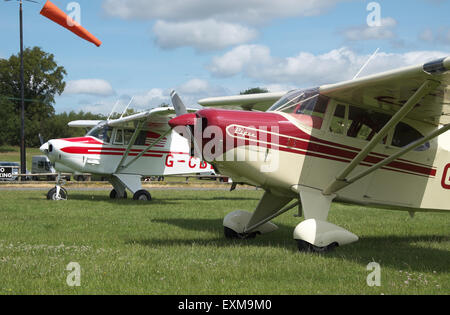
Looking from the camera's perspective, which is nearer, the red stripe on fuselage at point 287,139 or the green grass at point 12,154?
the red stripe on fuselage at point 287,139

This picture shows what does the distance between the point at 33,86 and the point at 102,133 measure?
63.1 metres

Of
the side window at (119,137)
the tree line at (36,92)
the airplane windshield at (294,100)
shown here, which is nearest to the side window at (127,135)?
the side window at (119,137)

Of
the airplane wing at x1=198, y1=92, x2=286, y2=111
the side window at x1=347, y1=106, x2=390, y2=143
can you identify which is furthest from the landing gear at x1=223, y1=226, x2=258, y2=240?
the airplane wing at x1=198, y1=92, x2=286, y2=111

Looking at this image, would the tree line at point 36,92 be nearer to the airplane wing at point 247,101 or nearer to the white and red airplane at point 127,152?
the white and red airplane at point 127,152

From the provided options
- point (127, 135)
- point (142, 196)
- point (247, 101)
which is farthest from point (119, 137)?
point (247, 101)

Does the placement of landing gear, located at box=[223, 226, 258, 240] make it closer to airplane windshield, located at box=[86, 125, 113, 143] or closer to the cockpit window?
the cockpit window

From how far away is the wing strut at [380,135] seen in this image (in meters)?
6.82

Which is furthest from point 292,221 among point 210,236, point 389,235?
point 210,236

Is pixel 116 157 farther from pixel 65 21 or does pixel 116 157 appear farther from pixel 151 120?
pixel 65 21

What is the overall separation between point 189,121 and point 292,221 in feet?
19.6

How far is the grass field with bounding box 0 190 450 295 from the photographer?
5297 mm
